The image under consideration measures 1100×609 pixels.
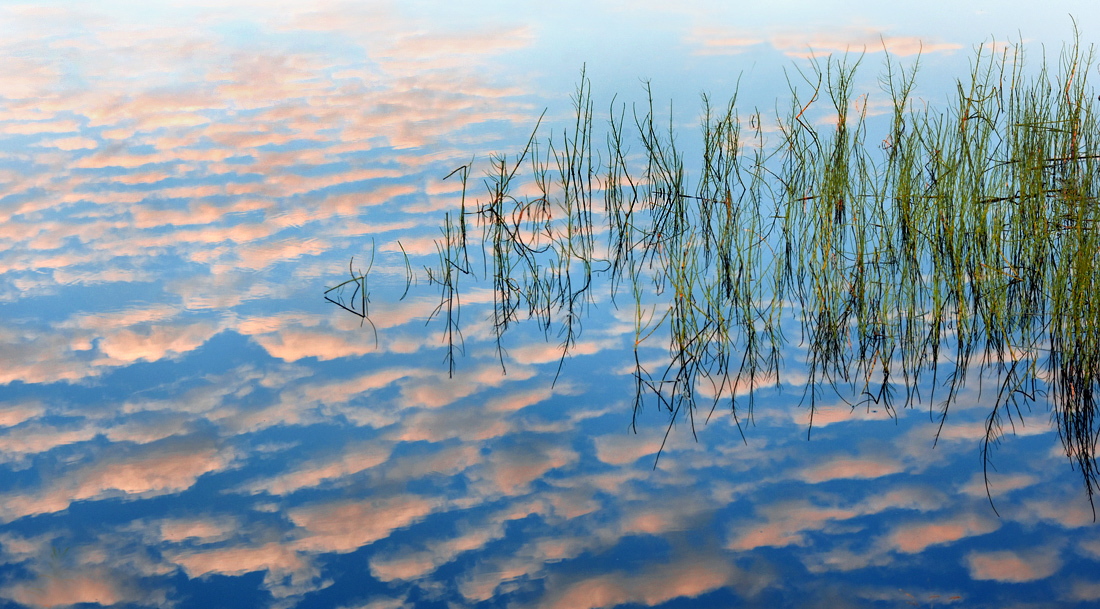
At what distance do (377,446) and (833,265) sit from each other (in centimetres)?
245

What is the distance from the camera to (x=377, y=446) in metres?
3.56

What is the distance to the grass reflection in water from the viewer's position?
12.5 feet

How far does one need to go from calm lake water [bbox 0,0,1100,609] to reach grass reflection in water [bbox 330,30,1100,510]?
0.38ft

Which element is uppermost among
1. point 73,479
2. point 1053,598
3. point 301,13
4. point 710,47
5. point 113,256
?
point 301,13

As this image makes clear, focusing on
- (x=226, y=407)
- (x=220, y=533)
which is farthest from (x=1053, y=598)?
(x=226, y=407)

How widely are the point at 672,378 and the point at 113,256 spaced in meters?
3.37

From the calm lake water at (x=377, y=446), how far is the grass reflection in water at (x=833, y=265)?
116mm

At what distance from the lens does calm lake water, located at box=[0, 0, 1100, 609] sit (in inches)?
113

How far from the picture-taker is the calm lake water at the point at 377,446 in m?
2.86

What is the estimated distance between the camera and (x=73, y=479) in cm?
336

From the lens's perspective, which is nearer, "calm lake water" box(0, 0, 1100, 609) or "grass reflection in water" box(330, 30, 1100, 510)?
"calm lake water" box(0, 0, 1100, 609)

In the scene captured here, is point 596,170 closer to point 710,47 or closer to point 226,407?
point 226,407

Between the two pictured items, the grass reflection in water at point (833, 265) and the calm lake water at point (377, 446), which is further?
the grass reflection in water at point (833, 265)

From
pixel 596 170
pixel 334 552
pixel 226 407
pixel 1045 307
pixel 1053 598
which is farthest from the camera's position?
pixel 596 170
